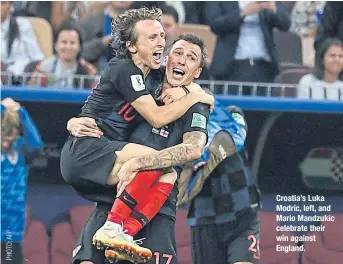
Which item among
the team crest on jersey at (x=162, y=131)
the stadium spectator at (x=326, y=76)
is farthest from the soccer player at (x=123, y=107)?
the stadium spectator at (x=326, y=76)

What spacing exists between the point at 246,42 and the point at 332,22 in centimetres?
89

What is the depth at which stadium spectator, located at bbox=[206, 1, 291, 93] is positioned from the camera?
33.1 feet

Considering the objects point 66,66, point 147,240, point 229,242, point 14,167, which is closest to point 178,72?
point 147,240

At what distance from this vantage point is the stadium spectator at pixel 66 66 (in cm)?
970

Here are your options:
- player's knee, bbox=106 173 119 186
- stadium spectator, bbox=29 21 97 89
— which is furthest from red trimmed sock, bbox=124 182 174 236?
stadium spectator, bbox=29 21 97 89

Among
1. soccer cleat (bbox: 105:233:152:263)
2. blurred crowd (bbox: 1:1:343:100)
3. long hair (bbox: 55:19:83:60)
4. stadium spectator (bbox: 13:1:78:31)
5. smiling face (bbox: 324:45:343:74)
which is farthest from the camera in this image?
stadium spectator (bbox: 13:1:78:31)

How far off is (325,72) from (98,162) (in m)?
3.63

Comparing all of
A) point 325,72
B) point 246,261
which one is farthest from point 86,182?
point 325,72

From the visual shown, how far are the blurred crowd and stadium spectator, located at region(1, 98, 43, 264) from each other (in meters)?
0.42

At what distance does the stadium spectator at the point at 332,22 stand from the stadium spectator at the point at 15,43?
8.48 ft

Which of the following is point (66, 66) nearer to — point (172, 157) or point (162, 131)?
point (162, 131)

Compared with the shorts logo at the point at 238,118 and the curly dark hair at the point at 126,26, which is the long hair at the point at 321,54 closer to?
the shorts logo at the point at 238,118

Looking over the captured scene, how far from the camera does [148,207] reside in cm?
683

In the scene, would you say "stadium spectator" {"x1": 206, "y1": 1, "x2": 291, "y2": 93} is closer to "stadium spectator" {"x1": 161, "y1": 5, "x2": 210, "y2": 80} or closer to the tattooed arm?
"stadium spectator" {"x1": 161, "y1": 5, "x2": 210, "y2": 80}
